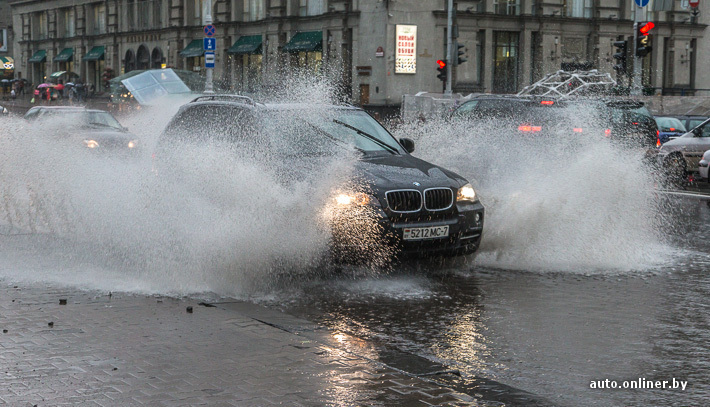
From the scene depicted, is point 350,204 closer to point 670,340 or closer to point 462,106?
point 670,340

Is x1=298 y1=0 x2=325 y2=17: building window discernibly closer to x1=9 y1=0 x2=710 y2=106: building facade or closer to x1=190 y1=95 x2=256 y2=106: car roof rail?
x1=9 y1=0 x2=710 y2=106: building facade

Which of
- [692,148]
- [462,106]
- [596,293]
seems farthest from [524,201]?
[692,148]

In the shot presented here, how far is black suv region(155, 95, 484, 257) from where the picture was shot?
8664 millimetres

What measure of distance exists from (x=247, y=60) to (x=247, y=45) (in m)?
1.41

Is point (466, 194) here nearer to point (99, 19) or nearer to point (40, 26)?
point (99, 19)

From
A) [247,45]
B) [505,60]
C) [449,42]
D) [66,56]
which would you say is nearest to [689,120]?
[449,42]

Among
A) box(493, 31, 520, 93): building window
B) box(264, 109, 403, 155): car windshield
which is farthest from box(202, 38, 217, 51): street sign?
box(264, 109, 403, 155): car windshield

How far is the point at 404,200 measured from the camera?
8836 mm

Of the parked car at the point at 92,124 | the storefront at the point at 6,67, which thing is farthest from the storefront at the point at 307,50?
the storefront at the point at 6,67

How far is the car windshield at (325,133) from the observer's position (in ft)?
31.7

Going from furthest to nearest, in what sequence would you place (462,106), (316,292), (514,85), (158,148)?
(514,85) → (462,106) → (158,148) → (316,292)

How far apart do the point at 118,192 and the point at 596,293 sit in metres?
4.92

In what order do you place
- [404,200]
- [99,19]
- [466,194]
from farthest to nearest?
[99,19] → [466,194] → [404,200]

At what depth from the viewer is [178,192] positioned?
9086 mm
